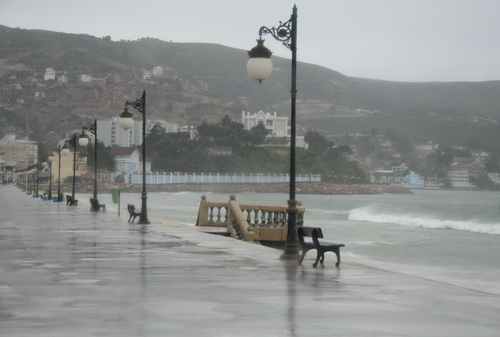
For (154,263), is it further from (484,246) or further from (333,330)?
(484,246)

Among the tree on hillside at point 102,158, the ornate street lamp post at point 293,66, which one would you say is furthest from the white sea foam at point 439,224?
the tree on hillside at point 102,158

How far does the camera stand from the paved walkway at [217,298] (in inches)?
322

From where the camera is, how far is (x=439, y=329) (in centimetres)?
826

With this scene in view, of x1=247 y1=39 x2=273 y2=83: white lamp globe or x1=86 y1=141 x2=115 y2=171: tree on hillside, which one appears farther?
x1=86 y1=141 x2=115 y2=171: tree on hillside

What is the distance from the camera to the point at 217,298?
10375 millimetres

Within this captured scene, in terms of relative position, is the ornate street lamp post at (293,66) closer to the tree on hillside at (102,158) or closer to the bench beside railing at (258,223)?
the bench beside railing at (258,223)

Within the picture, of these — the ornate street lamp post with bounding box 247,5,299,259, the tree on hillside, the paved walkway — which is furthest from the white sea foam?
the tree on hillside

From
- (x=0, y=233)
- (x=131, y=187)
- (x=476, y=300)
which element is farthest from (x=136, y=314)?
(x=131, y=187)

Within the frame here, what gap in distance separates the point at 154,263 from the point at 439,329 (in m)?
7.80

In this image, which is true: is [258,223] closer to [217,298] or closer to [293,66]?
[293,66]

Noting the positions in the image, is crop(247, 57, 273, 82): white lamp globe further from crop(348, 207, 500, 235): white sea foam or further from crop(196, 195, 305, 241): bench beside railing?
crop(348, 207, 500, 235): white sea foam

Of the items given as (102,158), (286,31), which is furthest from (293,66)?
(102,158)

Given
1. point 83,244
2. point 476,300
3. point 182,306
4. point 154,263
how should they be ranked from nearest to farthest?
point 182,306 → point 476,300 → point 154,263 → point 83,244

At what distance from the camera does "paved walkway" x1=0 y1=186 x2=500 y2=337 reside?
8.19m
